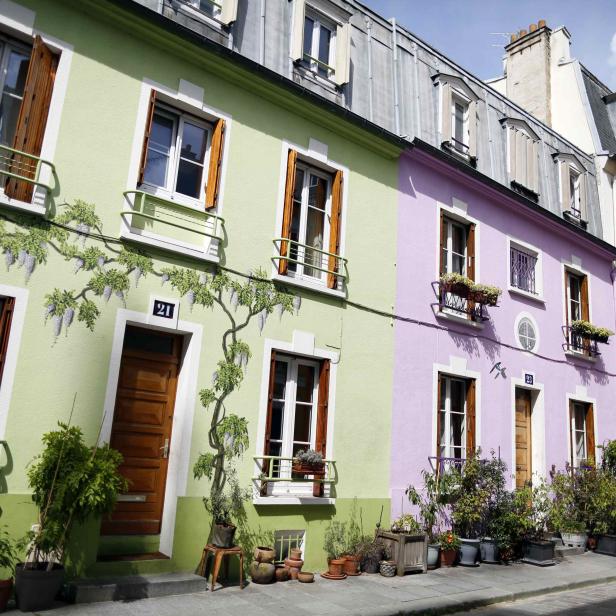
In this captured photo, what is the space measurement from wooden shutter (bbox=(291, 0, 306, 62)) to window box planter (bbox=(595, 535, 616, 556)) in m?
10.7

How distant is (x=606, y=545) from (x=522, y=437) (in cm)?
258

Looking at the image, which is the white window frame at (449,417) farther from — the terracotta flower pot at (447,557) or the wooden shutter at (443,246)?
the wooden shutter at (443,246)

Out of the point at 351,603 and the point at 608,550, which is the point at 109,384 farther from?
the point at 608,550

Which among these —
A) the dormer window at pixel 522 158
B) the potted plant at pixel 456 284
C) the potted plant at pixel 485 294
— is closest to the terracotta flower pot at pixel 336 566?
the potted plant at pixel 456 284

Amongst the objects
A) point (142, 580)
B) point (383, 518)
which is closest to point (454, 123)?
point (383, 518)

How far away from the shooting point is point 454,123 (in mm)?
12383

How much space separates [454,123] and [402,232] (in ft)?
10.2

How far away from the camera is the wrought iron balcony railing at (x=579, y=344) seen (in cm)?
1402

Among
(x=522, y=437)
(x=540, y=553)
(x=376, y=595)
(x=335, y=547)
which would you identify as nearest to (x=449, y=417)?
(x=522, y=437)

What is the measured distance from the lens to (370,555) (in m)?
8.88

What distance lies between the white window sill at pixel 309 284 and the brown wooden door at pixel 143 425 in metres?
1.81

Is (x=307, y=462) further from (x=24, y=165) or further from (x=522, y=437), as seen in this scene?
(x=522, y=437)

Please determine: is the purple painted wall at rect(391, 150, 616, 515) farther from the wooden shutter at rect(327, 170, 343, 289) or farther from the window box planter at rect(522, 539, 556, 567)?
the window box planter at rect(522, 539, 556, 567)

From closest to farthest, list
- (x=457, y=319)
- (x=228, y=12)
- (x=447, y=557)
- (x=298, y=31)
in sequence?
(x=228, y=12) < (x=298, y=31) < (x=447, y=557) < (x=457, y=319)
